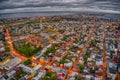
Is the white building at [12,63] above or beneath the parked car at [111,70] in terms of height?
above

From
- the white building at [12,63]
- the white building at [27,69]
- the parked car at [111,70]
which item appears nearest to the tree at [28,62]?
the white building at [27,69]

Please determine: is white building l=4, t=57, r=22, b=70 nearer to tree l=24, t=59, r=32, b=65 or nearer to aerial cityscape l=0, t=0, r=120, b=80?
aerial cityscape l=0, t=0, r=120, b=80

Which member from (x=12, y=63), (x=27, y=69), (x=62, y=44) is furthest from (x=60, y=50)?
(x=12, y=63)

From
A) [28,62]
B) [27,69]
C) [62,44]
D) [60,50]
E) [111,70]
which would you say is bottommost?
[111,70]

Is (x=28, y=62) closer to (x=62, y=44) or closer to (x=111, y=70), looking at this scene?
(x=62, y=44)

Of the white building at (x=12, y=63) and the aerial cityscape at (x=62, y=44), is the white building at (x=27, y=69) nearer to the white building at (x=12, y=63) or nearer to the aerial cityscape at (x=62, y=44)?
the aerial cityscape at (x=62, y=44)

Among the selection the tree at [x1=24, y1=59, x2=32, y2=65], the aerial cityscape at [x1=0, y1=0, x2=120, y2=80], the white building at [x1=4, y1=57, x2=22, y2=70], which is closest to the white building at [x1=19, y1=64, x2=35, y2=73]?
the aerial cityscape at [x1=0, y1=0, x2=120, y2=80]

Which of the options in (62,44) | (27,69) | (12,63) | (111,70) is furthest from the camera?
(62,44)

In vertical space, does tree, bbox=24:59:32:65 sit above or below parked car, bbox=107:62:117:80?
above
